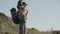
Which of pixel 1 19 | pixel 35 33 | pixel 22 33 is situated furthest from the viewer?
pixel 35 33

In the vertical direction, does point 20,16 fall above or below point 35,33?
above

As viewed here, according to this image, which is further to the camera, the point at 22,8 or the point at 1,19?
the point at 1,19

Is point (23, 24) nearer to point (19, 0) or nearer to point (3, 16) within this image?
point (19, 0)

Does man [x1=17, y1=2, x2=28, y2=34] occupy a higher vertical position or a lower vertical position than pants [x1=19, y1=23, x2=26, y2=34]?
higher

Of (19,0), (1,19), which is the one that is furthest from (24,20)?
(1,19)

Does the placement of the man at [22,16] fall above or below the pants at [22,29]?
above

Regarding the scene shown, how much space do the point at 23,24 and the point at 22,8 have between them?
0.35 metres

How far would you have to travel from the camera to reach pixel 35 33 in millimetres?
27625

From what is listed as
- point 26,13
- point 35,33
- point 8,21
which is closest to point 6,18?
point 8,21

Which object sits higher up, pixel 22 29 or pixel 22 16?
pixel 22 16

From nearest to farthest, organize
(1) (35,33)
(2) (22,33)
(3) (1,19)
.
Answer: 1. (2) (22,33)
2. (3) (1,19)
3. (1) (35,33)

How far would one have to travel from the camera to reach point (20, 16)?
4.95 m

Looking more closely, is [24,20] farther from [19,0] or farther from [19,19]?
[19,0]

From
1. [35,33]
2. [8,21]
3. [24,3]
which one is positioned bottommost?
[35,33]
